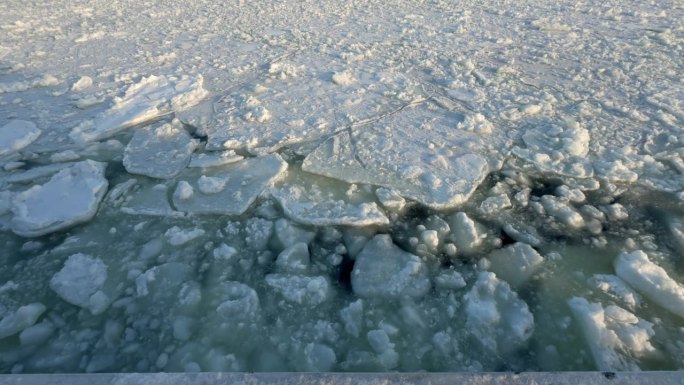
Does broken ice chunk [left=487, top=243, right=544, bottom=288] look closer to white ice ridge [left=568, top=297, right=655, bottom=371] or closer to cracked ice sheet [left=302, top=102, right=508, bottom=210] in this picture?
white ice ridge [left=568, top=297, right=655, bottom=371]

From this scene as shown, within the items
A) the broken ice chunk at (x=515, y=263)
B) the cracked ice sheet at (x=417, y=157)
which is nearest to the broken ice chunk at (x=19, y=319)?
the cracked ice sheet at (x=417, y=157)

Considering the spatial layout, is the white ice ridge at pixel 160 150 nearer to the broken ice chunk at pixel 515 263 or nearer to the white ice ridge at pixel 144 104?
the white ice ridge at pixel 144 104

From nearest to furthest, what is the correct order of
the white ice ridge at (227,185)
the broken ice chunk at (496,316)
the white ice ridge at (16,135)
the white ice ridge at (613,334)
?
the white ice ridge at (613,334) → the broken ice chunk at (496,316) → the white ice ridge at (227,185) → the white ice ridge at (16,135)

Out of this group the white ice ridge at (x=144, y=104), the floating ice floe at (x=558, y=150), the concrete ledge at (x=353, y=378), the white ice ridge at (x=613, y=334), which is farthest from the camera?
the white ice ridge at (x=144, y=104)

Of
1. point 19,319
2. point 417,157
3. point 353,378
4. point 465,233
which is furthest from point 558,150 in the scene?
point 19,319

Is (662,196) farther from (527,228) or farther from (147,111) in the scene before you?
(147,111)

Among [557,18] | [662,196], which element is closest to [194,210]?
[662,196]
